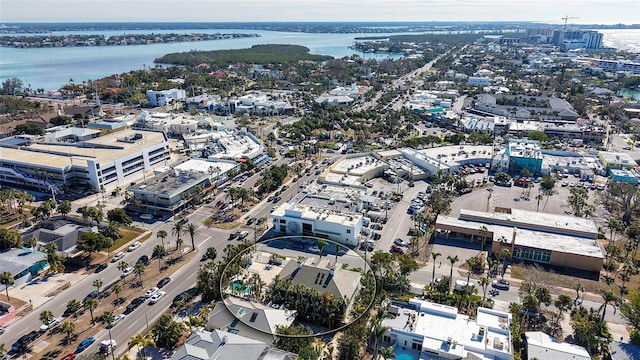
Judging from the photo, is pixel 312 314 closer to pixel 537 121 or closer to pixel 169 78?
pixel 537 121

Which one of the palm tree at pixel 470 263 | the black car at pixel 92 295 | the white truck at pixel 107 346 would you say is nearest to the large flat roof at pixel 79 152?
the black car at pixel 92 295

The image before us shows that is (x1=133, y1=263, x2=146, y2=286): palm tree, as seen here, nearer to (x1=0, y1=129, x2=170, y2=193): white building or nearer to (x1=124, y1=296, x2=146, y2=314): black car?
(x1=124, y1=296, x2=146, y2=314): black car

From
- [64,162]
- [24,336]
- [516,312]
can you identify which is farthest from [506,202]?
[64,162]

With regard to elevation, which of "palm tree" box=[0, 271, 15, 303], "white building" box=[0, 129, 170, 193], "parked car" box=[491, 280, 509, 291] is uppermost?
"white building" box=[0, 129, 170, 193]

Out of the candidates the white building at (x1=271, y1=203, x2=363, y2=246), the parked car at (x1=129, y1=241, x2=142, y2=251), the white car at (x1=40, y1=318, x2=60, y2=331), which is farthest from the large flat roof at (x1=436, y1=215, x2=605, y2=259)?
the white car at (x1=40, y1=318, x2=60, y2=331)

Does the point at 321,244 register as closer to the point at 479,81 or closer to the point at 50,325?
the point at 50,325

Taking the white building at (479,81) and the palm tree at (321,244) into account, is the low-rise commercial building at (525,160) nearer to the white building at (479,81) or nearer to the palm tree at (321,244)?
the palm tree at (321,244)
